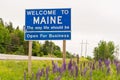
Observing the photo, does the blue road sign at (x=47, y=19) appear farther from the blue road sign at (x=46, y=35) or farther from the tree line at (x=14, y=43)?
the tree line at (x=14, y=43)

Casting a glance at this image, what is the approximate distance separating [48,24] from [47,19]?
18 centimetres

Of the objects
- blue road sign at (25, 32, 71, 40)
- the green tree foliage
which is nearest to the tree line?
the green tree foliage

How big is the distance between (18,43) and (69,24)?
2275 inches

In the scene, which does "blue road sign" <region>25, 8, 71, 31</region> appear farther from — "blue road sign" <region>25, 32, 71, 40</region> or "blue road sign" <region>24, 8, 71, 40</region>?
"blue road sign" <region>25, 32, 71, 40</region>

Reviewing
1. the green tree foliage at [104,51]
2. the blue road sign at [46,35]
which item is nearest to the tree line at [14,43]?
the green tree foliage at [104,51]

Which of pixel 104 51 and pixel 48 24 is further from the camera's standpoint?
pixel 104 51

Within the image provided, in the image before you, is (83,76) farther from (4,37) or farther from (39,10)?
(4,37)

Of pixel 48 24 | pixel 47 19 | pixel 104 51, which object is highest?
pixel 47 19

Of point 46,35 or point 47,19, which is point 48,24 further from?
point 46,35

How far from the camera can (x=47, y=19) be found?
613 inches

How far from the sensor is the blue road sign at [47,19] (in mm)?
15523

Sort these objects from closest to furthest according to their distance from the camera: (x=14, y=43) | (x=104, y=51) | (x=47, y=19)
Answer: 1. (x=47, y=19)
2. (x=104, y=51)
3. (x=14, y=43)

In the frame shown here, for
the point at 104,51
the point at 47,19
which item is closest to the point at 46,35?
the point at 47,19

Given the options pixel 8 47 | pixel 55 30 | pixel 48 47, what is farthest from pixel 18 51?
pixel 55 30
